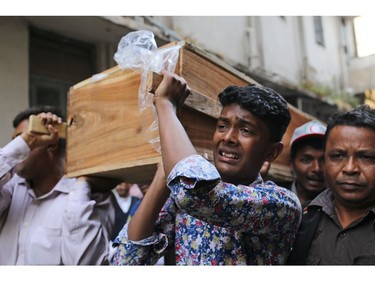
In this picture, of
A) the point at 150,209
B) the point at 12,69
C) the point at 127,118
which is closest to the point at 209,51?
the point at 12,69

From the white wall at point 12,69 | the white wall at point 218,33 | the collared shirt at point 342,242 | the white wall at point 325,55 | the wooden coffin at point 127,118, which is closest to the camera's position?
the collared shirt at point 342,242

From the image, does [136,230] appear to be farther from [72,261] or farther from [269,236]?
[72,261]

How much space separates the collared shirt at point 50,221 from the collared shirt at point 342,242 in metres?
1.04

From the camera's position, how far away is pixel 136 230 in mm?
1521

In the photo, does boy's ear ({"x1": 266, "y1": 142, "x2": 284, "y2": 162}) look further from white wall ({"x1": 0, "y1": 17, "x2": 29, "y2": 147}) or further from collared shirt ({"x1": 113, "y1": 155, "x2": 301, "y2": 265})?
white wall ({"x1": 0, "y1": 17, "x2": 29, "y2": 147})

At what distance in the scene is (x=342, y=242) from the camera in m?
1.41

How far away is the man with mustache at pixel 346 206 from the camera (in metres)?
1.40

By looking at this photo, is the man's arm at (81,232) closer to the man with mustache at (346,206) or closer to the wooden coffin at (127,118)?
the wooden coffin at (127,118)

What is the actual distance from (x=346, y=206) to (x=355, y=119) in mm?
291

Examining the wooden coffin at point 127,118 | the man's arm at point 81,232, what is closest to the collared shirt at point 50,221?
the man's arm at point 81,232

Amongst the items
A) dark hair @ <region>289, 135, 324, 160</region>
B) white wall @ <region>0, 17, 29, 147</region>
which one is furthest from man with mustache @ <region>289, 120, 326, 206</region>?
white wall @ <region>0, 17, 29, 147</region>

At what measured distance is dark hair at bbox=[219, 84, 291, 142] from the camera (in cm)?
139

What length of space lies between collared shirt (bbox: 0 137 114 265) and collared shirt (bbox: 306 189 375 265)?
1.04 meters

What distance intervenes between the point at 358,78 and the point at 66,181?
8846mm
